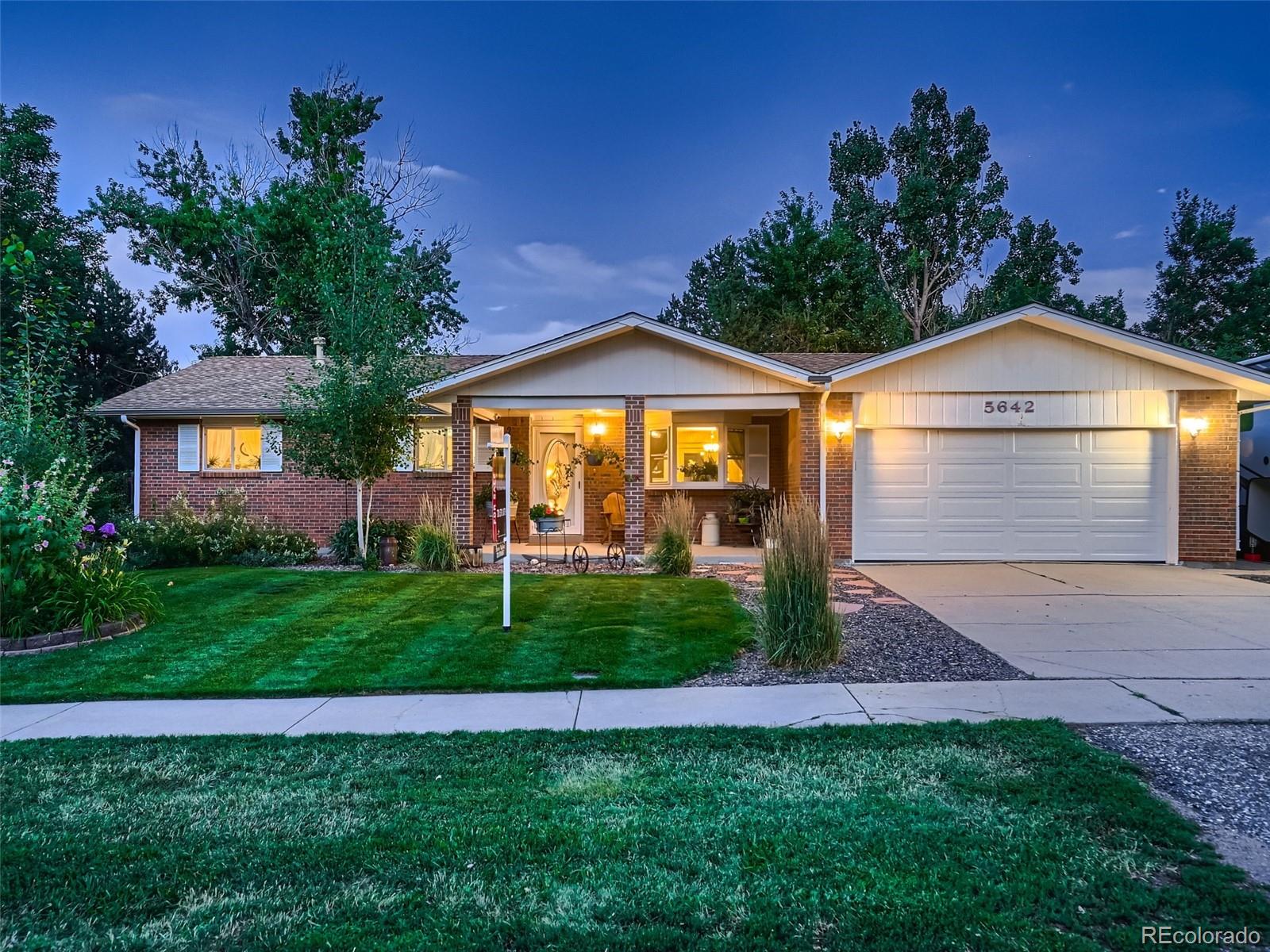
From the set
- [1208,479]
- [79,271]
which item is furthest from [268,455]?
[1208,479]

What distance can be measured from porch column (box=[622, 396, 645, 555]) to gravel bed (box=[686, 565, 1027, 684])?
5.02m

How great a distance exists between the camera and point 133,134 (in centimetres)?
Result: 2416

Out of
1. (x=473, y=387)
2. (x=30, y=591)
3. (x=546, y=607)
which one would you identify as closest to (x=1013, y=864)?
(x=546, y=607)

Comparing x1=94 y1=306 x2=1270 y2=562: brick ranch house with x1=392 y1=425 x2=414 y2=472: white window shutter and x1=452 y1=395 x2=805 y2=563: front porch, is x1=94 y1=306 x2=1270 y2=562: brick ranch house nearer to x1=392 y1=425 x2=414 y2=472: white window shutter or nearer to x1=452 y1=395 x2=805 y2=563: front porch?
x1=392 y1=425 x2=414 y2=472: white window shutter

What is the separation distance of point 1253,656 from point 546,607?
661 centimetres

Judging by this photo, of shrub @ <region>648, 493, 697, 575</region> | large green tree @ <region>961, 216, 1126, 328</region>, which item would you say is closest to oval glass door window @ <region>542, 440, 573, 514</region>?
shrub @ <region>648, 493, 697, 575</region>

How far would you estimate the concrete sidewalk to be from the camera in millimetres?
4406

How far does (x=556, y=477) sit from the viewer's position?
15.1 metres

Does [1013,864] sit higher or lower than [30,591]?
lower

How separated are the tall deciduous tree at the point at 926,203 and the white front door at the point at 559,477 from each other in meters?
20.7

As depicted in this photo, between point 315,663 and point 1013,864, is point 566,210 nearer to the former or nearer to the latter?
point 315,663

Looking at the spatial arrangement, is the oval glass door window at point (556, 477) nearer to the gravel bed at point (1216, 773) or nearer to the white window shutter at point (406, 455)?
the white window shutter at point (406, 455)

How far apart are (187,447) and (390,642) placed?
10.4 metres
